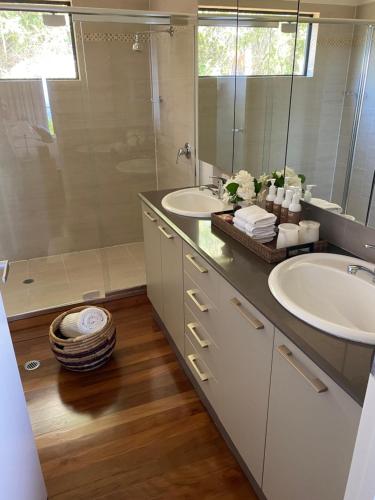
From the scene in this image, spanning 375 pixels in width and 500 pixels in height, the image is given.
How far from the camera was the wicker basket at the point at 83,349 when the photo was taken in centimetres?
223

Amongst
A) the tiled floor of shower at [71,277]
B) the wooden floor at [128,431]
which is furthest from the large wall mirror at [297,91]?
the tiled floor of shower at [71,277]

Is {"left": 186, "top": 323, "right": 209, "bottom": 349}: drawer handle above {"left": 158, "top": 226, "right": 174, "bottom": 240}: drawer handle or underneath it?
underneath

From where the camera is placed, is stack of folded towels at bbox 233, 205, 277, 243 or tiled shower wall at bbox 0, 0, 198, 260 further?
tiled shower wall at bbox 0, 0, 198, 260

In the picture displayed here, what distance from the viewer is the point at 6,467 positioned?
1.13 meters

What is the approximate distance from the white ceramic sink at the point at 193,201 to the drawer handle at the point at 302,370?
1.25 meters

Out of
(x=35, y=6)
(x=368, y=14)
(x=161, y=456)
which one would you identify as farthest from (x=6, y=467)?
(x=35, y=6)

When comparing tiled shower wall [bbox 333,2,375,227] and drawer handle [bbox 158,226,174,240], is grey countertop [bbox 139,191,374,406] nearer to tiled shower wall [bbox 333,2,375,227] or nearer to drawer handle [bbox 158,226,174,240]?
drawer handle [bbox 158,226,174,240]

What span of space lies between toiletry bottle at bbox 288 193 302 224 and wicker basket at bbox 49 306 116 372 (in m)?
1.29

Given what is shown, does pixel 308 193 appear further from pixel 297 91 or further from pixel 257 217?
pixel 297 91

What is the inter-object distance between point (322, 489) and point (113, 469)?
1.01m

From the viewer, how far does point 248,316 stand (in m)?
1.37

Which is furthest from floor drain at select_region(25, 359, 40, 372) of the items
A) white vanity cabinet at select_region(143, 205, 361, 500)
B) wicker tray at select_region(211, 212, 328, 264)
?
wicker tray at select_region(211, 212, 328, 264)

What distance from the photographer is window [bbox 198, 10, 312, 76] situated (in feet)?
5.74

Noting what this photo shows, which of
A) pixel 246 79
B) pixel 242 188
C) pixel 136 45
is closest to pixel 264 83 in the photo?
pixel 246 79
